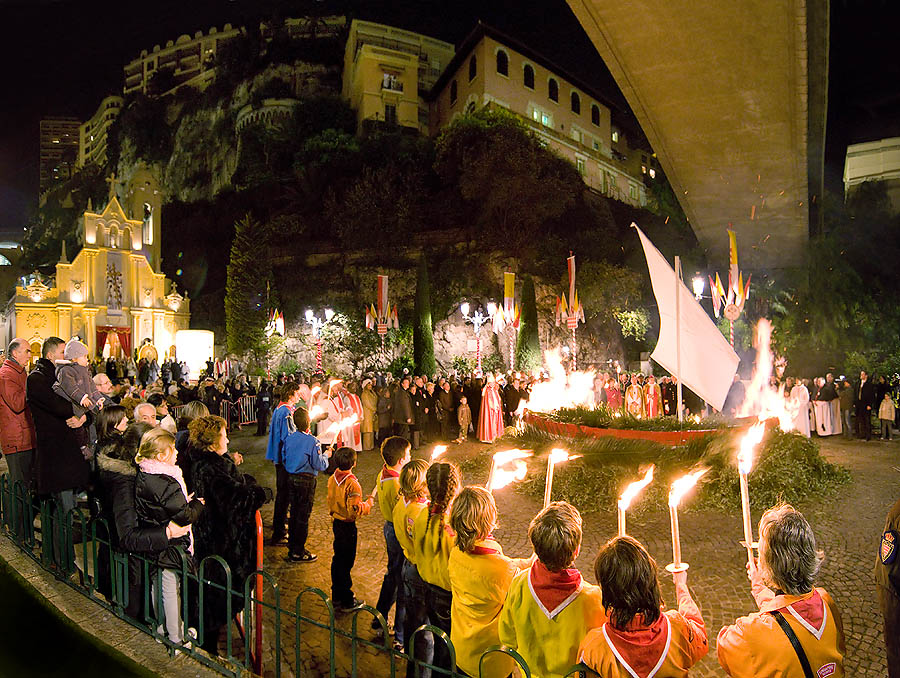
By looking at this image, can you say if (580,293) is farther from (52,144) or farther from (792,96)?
(52,144)

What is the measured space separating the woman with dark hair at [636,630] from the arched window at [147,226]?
42.1 m

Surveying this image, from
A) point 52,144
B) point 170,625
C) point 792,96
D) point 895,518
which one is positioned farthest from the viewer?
point 52,144

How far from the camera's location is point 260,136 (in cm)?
4388

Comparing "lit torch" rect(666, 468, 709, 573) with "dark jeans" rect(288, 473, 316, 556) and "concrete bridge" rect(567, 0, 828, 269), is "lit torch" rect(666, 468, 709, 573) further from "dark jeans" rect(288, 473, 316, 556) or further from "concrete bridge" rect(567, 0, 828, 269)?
"concrete bridge" rect(567, 0, 828, 269)

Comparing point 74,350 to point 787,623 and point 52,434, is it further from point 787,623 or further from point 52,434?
point 787,623

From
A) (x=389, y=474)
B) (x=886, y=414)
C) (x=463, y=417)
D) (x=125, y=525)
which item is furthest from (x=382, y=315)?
(x=125, y=525)

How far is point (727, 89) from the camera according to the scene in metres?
10.1

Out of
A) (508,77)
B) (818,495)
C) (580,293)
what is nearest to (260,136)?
(508,77)

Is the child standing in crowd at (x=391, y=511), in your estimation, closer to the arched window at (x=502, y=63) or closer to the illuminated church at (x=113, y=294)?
the illuminated church at (x=113, y=294)

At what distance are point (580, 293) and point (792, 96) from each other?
1861cm

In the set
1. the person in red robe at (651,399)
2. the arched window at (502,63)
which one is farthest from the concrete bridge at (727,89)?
the arched window at (502,63)

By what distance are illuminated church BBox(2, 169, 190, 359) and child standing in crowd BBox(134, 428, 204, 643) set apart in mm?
34769

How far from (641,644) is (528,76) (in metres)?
44.8

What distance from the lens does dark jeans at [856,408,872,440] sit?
600 inches
